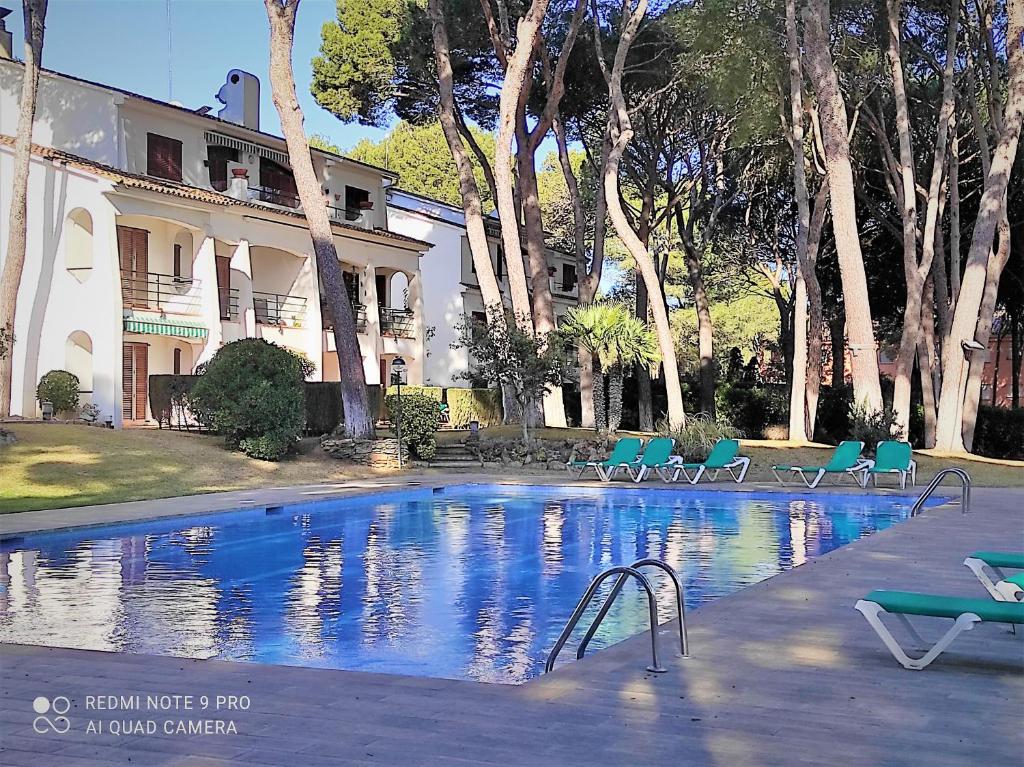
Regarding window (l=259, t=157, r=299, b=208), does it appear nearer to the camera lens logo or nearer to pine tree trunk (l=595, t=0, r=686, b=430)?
pine tree trunk (l=595, t=0, r=686, b=430)

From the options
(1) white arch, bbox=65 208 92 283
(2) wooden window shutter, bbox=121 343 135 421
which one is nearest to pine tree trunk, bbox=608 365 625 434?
(2) wooden window shutter, bbox=121 343 135 421

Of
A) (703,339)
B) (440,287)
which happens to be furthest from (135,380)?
(440,287)

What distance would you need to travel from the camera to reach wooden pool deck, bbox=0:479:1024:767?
4496 mm

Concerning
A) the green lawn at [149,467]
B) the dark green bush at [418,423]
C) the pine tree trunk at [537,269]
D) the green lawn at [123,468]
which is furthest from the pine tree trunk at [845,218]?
the green lawn at [123,468]

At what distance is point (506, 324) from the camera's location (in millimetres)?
25578

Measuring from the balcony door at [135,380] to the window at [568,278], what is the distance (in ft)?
90.2

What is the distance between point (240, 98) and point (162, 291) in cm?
939

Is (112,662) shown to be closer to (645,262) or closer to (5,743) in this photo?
(5,743)

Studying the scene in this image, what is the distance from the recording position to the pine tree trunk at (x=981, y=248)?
22969 mm

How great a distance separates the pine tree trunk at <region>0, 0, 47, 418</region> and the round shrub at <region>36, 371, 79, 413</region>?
73cm

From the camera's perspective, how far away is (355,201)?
40.1 meters

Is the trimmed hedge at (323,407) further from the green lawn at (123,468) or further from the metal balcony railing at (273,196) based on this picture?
the metal balcony railing at (273,196)

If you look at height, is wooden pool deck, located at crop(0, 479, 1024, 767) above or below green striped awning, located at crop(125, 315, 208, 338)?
below

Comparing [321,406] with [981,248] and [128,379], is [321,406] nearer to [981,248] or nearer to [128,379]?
[128,379]
